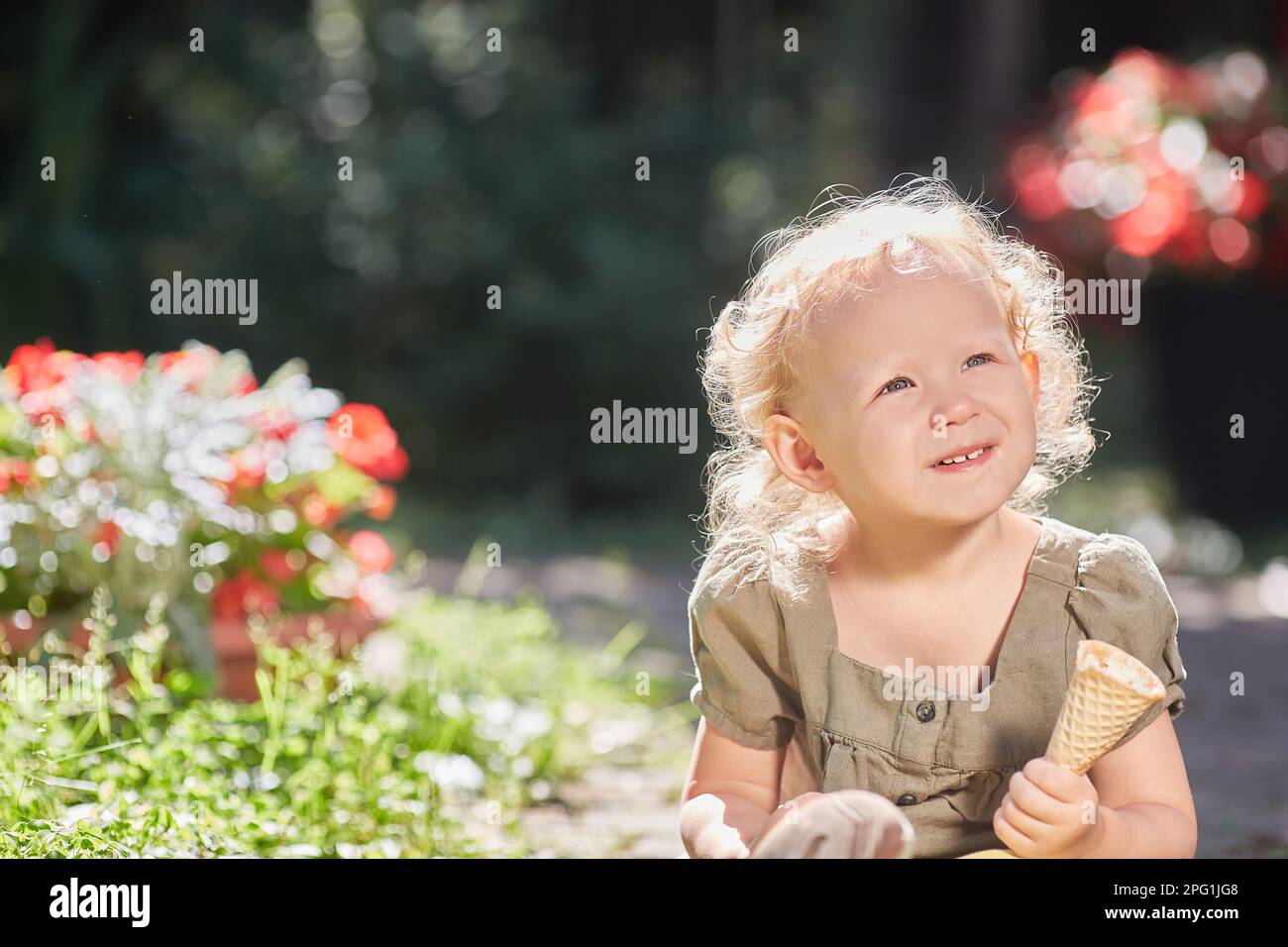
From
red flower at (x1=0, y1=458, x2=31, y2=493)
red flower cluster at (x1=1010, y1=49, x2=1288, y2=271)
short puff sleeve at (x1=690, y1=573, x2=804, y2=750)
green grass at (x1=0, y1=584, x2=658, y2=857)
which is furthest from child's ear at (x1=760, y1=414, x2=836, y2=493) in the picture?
red flower cluster at (x1=1010, y1=49, x2=1288, y2=271)

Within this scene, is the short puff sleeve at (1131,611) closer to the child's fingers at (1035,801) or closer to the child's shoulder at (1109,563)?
the child's shoulder at (1109,563)

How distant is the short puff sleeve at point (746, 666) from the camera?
198 centimetres

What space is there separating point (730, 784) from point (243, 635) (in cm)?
154

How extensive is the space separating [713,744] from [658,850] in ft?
Result: 2.18

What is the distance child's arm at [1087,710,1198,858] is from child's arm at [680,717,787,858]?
1.38 feet

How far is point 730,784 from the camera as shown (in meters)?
2.01

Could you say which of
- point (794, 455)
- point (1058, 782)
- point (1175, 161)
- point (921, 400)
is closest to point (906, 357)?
point (921, 400)

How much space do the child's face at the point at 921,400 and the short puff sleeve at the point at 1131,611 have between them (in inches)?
6.7

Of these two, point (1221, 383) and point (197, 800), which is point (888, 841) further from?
point (1221, 383)

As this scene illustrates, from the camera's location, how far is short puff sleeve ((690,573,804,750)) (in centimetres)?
198

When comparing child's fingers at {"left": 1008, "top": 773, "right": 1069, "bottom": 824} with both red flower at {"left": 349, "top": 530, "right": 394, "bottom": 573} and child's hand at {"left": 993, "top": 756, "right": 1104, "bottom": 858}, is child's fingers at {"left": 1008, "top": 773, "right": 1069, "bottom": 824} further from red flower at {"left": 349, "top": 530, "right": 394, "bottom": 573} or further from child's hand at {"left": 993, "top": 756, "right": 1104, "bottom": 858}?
red flower at {"left": 349, "top": 530, "right": 394, "bottom": 573}

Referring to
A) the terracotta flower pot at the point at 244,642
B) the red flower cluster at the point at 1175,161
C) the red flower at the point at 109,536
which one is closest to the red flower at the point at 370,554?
the terracotta flower pot at the point at 244,642

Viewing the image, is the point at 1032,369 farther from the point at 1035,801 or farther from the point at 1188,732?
the point at 1188,732

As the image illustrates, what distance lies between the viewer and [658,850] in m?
2.61
